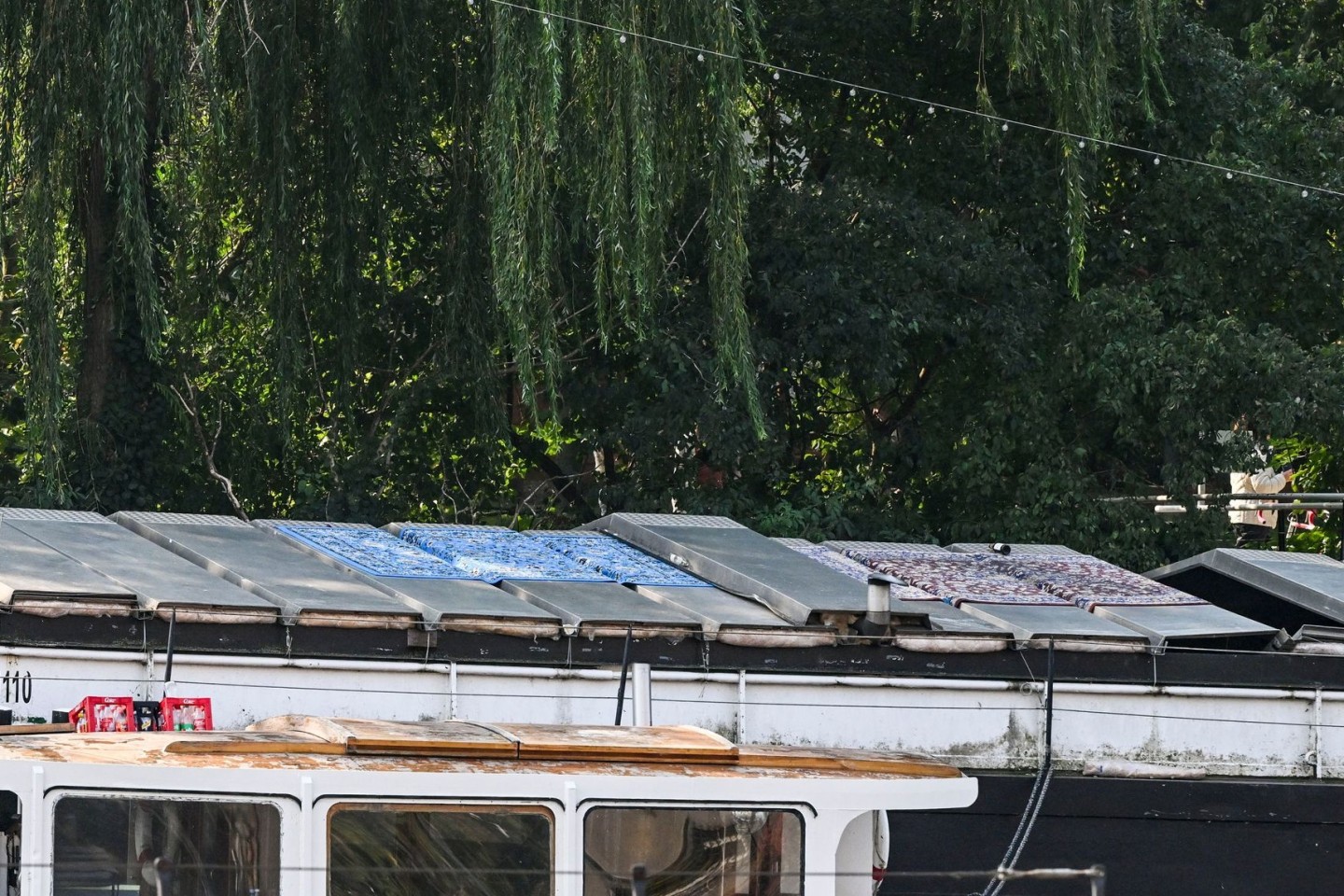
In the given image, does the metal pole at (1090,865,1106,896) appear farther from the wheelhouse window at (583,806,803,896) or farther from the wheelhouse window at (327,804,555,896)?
the wheelhouse window at (327,804,555,896)

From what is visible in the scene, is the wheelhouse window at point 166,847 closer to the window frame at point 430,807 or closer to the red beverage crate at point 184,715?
the window frame at point 430,807

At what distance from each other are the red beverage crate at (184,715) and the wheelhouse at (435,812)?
2.93ft

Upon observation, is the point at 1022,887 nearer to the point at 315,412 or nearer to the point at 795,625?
the point at 795,625

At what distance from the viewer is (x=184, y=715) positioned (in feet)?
24.5

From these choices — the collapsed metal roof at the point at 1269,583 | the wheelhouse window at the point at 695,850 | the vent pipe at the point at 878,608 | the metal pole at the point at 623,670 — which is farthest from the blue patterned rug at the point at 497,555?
the collapsed metal roof at the point at 1269,583

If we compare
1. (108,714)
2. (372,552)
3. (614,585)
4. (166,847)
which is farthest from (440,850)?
(372,552)

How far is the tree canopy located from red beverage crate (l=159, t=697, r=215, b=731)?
14.5 ft

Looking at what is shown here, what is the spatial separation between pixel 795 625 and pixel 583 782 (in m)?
4.05

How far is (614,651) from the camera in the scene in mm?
9578

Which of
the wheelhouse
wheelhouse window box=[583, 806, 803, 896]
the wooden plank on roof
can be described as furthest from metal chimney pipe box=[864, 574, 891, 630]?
wheelhouse window box=[583, 806, 803, 896]

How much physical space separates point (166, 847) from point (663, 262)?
8.15 meters

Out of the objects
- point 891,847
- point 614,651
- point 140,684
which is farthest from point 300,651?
point 891,847

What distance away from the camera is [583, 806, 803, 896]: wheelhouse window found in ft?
20.1

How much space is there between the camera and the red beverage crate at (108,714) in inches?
279
